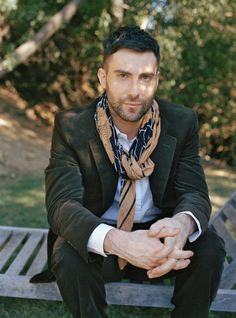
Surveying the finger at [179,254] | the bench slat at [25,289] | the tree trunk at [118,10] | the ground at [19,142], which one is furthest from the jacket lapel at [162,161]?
the tree trunk at [118,10]

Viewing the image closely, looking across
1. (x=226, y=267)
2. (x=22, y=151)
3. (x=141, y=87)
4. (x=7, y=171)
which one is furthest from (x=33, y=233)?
(x=22, y=151)

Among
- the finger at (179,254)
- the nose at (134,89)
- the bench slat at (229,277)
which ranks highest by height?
the nose at (134,89)

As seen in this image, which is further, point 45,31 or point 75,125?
point 45,31

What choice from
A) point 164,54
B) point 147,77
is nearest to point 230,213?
point 147,77

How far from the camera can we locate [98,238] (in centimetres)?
216

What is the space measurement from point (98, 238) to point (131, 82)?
80 cm

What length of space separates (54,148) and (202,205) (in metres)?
0.82

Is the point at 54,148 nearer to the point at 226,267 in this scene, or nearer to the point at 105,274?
the point at 105,274

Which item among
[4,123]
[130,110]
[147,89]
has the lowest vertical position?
[4,123]

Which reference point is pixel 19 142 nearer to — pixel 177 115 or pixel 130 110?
pixel 177 115

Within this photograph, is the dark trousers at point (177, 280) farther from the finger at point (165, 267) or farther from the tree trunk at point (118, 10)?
the tree trunk at point (118, 10)

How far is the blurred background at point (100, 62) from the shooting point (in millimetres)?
7375

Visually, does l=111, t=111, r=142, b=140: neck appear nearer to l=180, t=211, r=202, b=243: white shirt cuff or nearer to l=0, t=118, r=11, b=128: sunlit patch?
l=180, t=211, r=202, b=243: white shirt cuff

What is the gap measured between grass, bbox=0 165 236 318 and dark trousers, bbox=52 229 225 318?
0.69m
